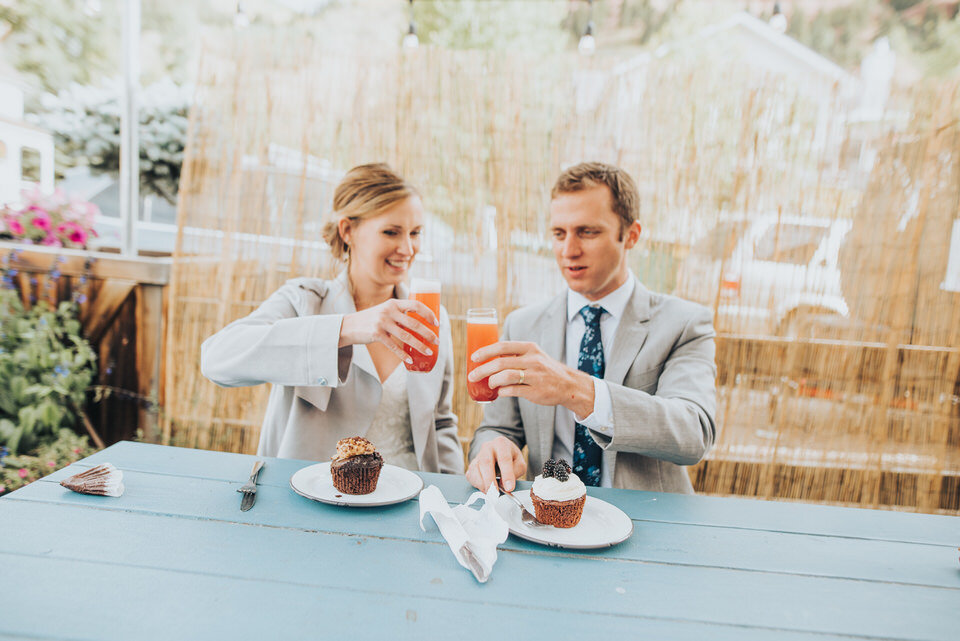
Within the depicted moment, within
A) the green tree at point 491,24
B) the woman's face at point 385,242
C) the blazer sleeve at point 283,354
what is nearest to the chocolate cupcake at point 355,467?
the blazer sleeve at point 283,354

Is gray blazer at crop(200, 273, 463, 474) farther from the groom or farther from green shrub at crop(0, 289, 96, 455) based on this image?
green shrub at crop(0, 289, 96, 455)

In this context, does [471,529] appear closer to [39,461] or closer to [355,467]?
[355,467]

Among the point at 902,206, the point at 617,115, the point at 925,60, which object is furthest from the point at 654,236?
the point at 925,60

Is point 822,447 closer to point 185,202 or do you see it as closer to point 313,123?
point 313,123

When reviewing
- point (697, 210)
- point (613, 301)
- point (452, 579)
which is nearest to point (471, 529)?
point (452, 579)

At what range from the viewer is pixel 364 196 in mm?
2121

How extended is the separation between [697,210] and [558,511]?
218 cm

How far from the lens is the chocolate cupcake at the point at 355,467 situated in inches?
54.0

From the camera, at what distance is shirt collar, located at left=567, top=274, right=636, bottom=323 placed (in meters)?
2.03

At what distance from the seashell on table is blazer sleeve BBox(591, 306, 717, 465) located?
1.12 meters

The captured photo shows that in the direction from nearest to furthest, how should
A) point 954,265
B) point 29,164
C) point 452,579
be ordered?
1. point 452,579
2. point 954,265
3. point 29,164

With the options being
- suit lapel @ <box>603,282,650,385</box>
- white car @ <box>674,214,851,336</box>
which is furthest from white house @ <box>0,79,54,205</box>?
white car @ <box>674,214,851,336</box>

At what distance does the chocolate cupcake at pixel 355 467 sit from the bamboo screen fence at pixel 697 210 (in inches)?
65.9

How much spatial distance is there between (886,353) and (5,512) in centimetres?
348
